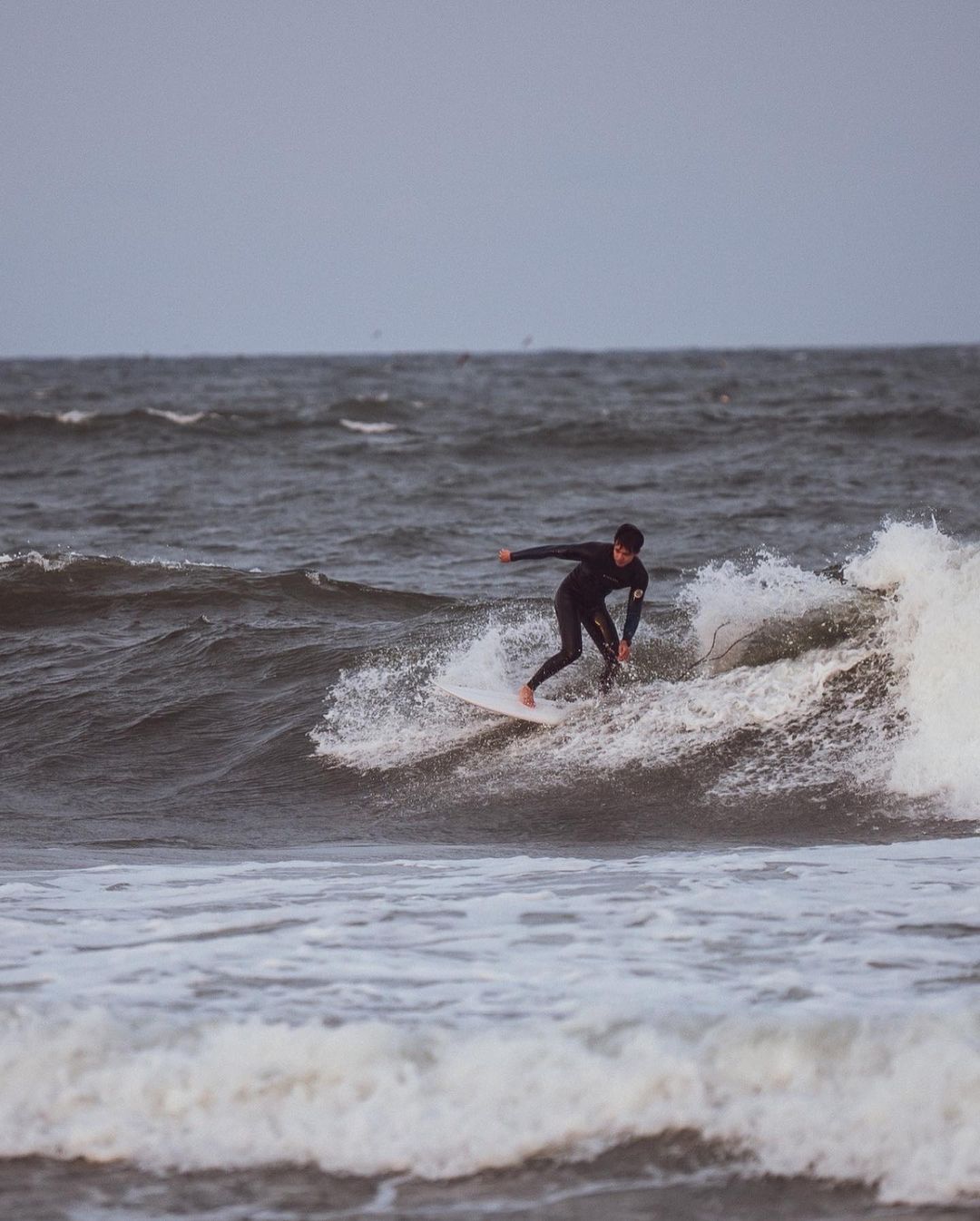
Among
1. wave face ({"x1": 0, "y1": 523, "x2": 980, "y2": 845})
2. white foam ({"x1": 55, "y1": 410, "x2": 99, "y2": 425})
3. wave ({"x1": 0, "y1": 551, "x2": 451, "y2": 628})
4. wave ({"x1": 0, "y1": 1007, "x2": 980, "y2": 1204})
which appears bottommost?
wave ({"x1": 0, "y1": 1007, "x2": 980, "y2": 1204})

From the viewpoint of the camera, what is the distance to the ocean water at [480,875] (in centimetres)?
448

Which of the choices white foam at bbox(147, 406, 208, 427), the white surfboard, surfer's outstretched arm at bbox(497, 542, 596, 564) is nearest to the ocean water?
the white surfboard

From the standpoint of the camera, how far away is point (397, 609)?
15570mm

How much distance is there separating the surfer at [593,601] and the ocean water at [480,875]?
0.38 m

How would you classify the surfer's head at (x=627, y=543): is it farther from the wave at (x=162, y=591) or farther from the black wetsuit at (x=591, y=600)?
the wave at (x=162, y=591)

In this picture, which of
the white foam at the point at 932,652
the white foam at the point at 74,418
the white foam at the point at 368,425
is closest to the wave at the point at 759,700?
the white foam at the point at 932,652

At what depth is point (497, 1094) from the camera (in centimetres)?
472

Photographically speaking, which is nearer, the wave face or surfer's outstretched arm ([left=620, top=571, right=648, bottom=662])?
the wave face

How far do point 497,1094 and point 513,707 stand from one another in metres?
6.09

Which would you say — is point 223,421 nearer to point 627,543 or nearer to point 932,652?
point 627,543

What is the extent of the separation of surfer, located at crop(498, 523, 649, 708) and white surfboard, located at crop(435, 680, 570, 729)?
7 centimetres

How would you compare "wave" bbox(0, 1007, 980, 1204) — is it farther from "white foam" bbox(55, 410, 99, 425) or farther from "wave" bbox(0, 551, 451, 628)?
"white foam" bbox(55, 410, 99, 425)

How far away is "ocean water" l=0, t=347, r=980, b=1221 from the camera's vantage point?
4.48m

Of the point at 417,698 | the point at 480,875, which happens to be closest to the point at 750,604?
the point at 417,698
